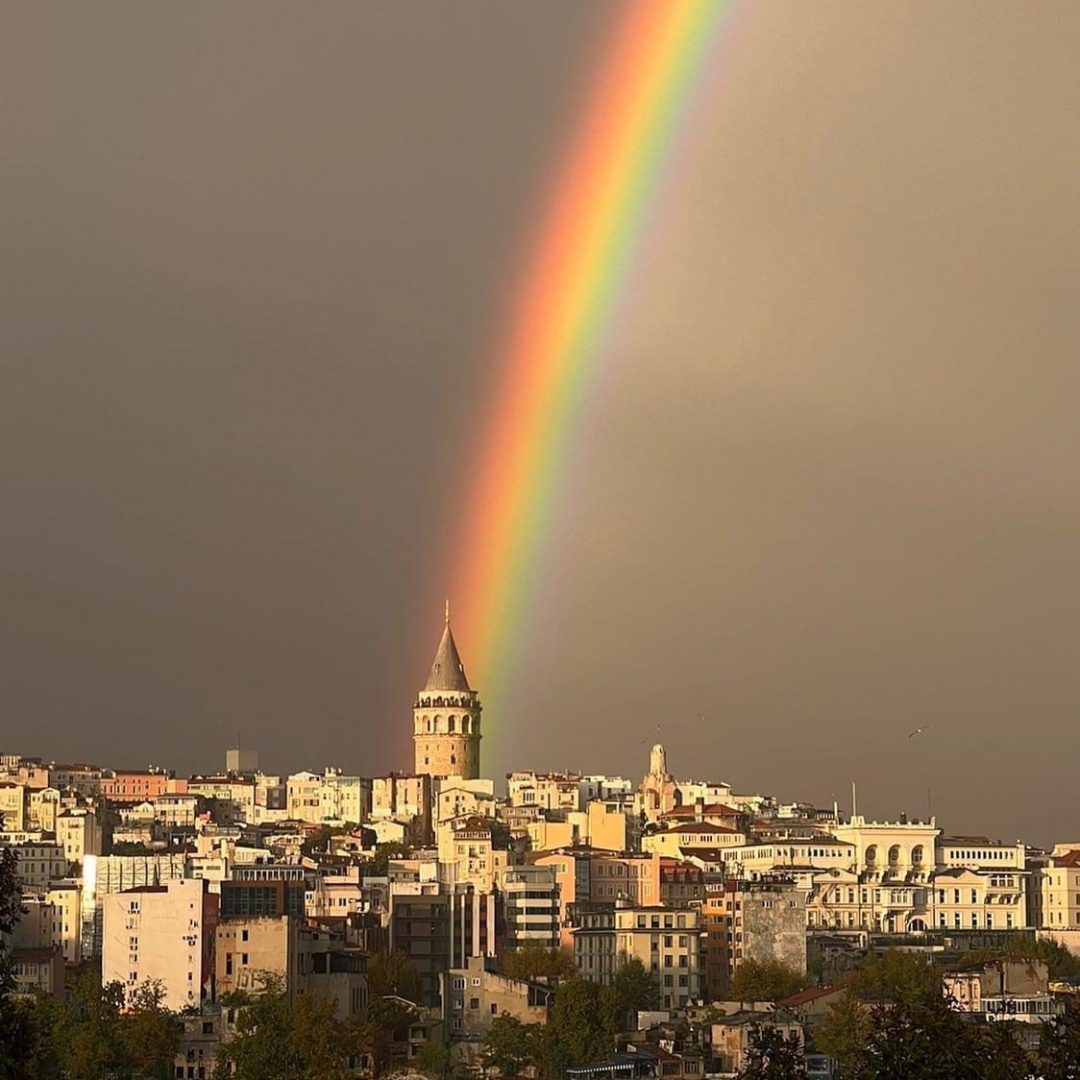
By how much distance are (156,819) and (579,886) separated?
36.2 m

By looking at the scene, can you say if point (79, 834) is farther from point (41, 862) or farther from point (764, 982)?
point (764, 982)

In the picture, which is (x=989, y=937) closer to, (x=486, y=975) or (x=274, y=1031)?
(x=486, y=975)

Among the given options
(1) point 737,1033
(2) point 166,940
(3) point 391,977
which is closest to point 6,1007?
(1) point 737,1033

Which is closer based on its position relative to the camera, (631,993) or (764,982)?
(631,993)

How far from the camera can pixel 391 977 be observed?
80000mm

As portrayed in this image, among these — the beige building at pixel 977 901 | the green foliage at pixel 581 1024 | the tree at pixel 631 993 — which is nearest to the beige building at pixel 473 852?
the tree at pixel 631 993

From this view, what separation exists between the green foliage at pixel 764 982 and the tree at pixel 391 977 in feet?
31.2

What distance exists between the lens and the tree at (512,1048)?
7081 centimetres

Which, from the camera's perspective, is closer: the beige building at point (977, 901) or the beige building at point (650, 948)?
the beige building at point (650, 948)

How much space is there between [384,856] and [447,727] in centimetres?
3445

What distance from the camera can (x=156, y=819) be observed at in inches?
5022

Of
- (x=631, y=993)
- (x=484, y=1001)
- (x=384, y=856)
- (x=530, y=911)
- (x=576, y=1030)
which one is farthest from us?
(x=384, y=856)

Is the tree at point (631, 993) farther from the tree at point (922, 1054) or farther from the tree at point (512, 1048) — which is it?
the tree at point (922, 1054)

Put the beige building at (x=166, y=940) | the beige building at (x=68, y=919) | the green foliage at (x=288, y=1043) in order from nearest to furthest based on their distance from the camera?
the green foliage at (x=288, y=1043)
the beige building at (x=166, y=940)
the beige building at (x=68, y=919)
